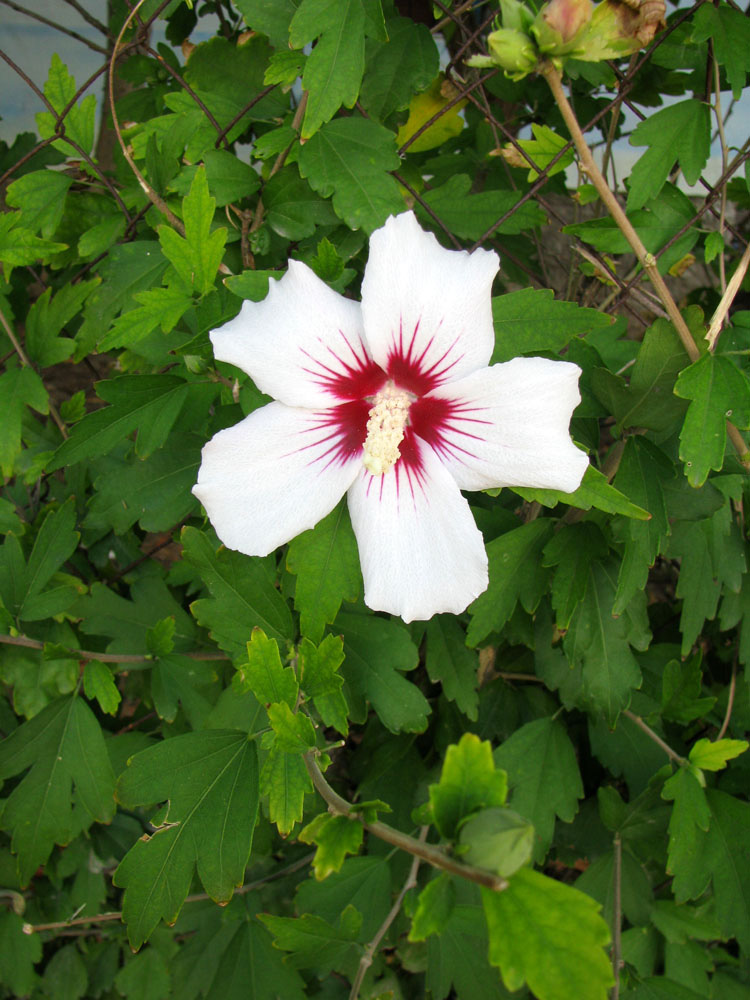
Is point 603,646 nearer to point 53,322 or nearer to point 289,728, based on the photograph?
point 289,728

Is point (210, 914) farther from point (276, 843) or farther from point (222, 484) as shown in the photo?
point (222, 484)

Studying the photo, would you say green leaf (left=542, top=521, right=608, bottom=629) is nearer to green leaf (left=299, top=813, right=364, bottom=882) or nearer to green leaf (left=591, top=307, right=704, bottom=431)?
green leaf (left=591, top=307, right=704, bottom=431)

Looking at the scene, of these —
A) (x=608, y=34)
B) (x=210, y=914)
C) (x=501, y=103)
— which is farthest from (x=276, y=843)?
(x=501, y=103)

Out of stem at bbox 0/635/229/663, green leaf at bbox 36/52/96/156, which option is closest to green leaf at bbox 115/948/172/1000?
stem at bbox 0/635/229/663

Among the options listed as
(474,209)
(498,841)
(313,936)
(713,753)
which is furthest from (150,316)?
(713,753)

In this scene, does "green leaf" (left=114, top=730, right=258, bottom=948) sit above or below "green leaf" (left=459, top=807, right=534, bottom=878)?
below

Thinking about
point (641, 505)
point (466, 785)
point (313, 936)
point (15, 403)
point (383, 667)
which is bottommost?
point (313, 936)
